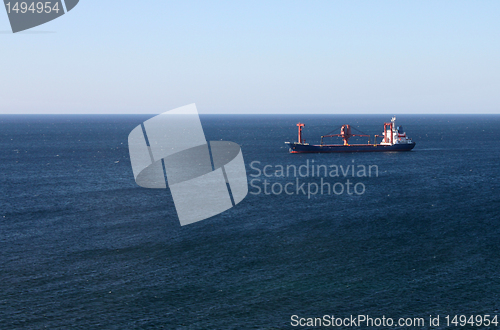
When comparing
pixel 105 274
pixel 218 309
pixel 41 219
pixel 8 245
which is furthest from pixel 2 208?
pixel 218 309

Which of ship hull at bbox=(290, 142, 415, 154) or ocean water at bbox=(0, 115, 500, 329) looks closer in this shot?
ocean water at bbox=(0, 115, 500, 329)

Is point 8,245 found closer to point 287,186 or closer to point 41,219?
point 41,219

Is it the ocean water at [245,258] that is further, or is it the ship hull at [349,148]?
the ship hull at [349,148]

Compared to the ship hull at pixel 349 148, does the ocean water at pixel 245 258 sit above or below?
below

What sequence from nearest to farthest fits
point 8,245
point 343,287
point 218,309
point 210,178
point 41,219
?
1. point 218,309
2. point 343,287
3. point 8,245
4. point 41,219
5. point 210,178

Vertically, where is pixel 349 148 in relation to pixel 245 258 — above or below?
above

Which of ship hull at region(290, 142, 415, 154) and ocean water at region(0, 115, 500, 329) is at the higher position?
ship hull at region(290, 142, 415, 154)

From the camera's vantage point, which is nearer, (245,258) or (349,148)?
(245,258)

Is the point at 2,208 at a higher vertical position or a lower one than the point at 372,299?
higher
